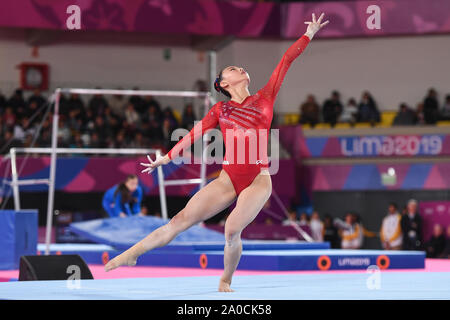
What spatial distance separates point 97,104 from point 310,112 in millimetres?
5295

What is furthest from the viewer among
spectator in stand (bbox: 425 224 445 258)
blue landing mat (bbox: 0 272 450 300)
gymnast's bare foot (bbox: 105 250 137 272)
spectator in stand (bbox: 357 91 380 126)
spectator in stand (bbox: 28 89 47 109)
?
spectator in stand (bbox: 357 91 380 126)

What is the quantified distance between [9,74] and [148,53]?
3.84 metres

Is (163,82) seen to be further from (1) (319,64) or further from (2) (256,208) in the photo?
(2) (256,208)

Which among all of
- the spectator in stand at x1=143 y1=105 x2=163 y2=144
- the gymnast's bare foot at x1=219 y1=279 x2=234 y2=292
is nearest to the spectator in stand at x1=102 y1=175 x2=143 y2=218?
the spectator in stand at x1=143 y1=105 x2=163 y2=144

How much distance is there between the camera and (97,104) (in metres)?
18.9

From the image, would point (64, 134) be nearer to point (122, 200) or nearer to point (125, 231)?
point (122, 200)

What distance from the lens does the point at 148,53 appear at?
21.4m

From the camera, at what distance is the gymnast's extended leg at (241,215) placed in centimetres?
480

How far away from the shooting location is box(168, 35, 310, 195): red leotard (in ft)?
16.2

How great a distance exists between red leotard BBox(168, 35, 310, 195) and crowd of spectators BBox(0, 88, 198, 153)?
37.3 ft

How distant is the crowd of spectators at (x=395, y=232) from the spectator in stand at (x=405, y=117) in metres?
3.08

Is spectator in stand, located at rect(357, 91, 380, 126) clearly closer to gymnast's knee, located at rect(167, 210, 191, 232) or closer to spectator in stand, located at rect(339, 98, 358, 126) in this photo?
spectator in stand, located at rect(339, 98, 358, 126)

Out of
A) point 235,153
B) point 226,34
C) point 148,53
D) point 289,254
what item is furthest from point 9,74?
point 235,153

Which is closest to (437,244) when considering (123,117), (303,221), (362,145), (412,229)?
(412,229)
